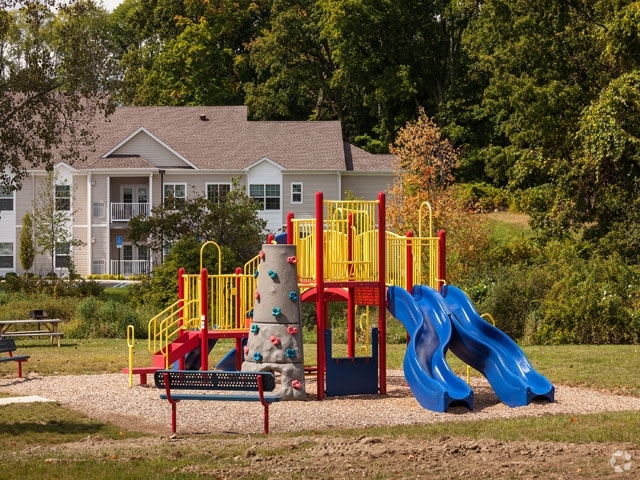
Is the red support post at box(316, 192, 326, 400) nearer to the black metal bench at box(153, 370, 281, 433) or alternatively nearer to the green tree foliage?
the black metal bench at box(153, 370, 281, 433)

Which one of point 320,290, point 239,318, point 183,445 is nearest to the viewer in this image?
point 183,445

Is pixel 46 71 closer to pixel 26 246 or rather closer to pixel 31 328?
pixel 31 328

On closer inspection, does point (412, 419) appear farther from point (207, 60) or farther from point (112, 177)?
point (207, 60)

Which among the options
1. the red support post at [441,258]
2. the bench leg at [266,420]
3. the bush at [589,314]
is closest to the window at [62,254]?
the bush at [589,314]

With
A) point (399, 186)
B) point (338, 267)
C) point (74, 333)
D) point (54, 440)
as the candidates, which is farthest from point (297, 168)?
point (54, 440)

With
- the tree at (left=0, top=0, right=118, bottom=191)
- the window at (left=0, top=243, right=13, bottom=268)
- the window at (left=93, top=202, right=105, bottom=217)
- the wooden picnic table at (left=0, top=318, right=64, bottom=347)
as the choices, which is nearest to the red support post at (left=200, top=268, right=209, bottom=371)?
the wooden picnic table at (left=0, top=318, right=64, bottom=347)

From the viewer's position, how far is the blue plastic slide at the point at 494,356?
1621cm

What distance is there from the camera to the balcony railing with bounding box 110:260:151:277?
185ft

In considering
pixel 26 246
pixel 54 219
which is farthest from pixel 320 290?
pixel 26 246

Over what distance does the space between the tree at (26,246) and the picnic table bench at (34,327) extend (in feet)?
76.9

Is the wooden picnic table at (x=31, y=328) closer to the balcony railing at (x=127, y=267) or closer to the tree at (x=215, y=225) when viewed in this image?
the tree at (x=215, y=225)

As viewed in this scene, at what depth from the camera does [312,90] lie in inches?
2778

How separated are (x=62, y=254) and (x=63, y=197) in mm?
3079

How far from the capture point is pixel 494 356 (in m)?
16.8
